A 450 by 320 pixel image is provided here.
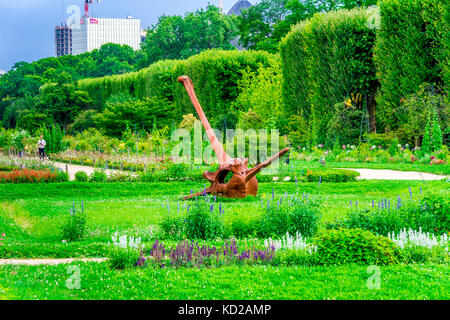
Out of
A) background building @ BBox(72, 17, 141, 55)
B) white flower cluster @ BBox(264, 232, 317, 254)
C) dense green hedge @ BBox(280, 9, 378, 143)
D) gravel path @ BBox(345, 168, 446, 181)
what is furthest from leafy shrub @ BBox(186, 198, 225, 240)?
background building @ BBox(72, 17, 141, 55)

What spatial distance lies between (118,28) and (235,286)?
386 ft

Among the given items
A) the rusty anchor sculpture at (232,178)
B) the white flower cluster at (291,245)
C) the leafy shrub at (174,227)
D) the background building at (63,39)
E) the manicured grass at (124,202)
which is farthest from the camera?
the background building at (63,39)

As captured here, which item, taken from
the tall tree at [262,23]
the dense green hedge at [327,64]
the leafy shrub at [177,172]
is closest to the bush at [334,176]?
the leafy shrub at [177,172]

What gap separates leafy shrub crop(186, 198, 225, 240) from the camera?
24.2ft

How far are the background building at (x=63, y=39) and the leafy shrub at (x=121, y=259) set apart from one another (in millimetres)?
123753

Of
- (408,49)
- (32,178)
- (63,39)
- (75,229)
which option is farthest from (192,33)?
(63,39)

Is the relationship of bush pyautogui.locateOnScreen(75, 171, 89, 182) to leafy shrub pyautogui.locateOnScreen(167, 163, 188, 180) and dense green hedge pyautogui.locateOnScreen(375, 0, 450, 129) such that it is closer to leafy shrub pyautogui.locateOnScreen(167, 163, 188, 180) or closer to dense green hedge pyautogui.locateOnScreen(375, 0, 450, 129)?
leafy shrub pyautogui.locateOnScreen(167, 163, 188, 180)

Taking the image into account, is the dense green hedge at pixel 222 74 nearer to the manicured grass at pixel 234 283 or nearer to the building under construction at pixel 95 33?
the manicured grass at pixel 234 283

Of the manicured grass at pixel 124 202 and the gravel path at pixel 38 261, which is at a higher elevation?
the manicured grass at pixel 124 202

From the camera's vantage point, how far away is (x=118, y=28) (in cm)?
11575

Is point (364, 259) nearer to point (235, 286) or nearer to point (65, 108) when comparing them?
point (235, 286)

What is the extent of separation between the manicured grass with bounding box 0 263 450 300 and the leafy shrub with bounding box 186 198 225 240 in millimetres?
1861

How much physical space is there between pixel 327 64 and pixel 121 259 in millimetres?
19858

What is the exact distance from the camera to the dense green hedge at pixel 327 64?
22.4 m
